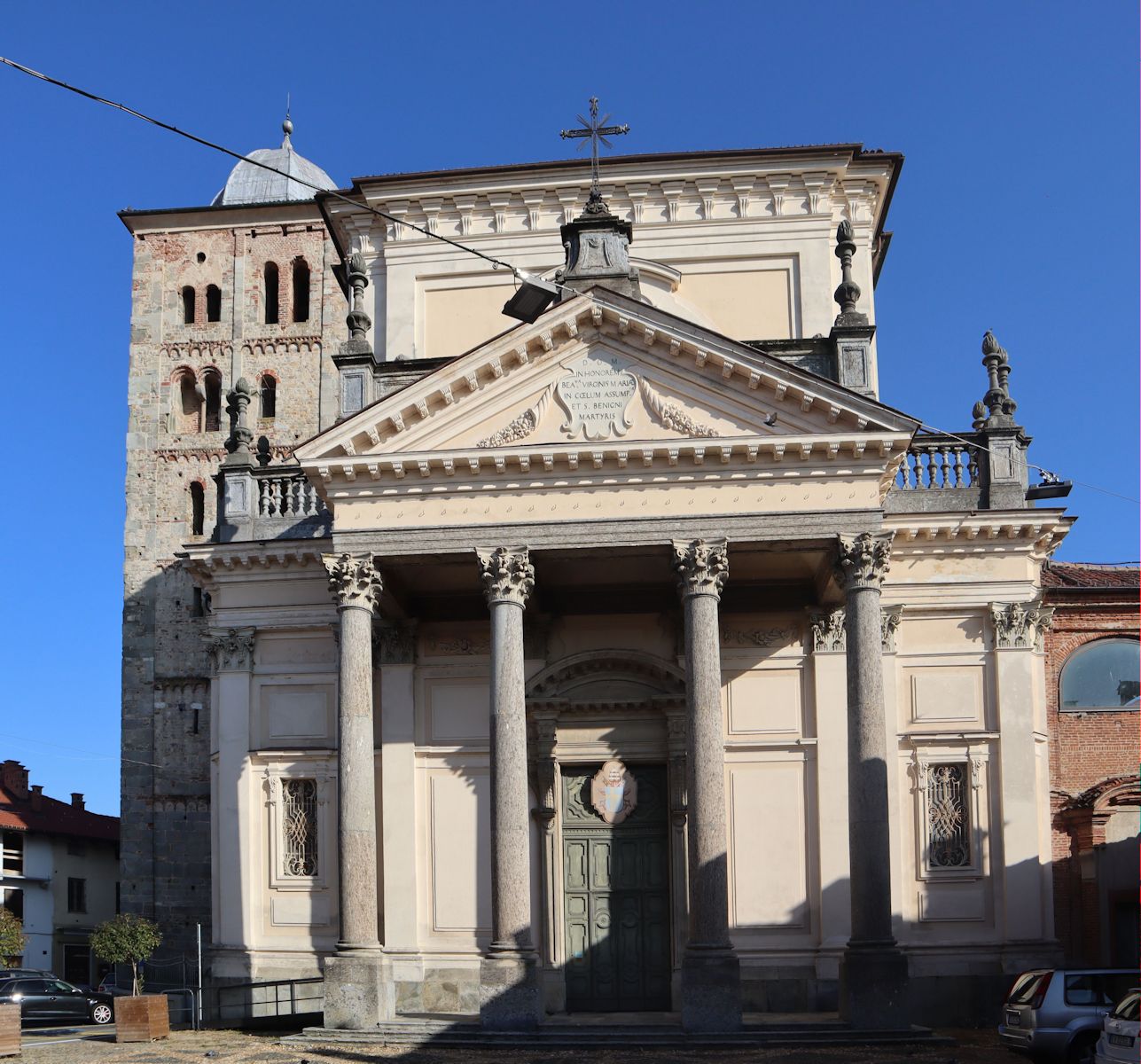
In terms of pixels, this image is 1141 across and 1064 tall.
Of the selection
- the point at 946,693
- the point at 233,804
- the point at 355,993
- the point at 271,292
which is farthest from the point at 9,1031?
the point at 271,292

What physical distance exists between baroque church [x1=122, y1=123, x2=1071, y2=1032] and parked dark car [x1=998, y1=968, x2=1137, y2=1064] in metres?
2.32

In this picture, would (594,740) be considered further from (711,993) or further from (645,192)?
(645,192)

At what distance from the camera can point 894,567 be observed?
25.1 metres

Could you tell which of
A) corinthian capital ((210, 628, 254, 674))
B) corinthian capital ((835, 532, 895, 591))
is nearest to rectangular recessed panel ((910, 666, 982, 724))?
corinthian capital ((835, 532, 895, 591))

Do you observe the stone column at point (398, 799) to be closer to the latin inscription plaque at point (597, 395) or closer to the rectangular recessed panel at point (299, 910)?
the rectangular recessed panel at point (299, 910)

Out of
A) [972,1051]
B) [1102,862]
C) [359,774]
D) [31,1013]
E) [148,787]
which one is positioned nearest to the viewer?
[972,1051]

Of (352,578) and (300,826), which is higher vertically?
(352,578)

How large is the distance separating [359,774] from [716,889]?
518 cm

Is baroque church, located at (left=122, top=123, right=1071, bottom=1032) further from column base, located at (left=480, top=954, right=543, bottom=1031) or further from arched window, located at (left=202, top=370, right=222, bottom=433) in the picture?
arched window, located at (left=202, top=370, right=222, bottom=433)

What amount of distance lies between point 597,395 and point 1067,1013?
10178 mm

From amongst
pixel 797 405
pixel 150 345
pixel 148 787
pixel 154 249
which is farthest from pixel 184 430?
pixel 797 405

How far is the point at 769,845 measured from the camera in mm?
24625

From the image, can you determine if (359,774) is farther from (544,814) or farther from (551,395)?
(551,395)

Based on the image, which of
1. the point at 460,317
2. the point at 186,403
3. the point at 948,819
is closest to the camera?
the point at 948,819
